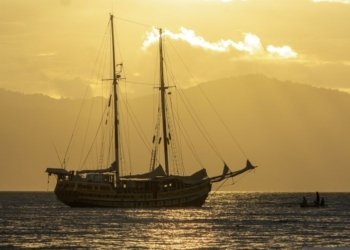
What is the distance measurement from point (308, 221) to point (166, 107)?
36.3 meters

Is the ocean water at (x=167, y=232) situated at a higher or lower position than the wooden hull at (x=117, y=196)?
lower

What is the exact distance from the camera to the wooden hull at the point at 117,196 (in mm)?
144750

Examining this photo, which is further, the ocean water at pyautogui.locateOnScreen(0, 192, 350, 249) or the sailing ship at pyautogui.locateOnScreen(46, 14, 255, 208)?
the sailing ship at pyautogui.locateOnScreen(46, 14, 255, 208)

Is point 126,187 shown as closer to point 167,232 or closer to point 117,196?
point 117,196

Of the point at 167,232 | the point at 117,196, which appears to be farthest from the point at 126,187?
the point at 167,232

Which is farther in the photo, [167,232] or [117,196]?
[117,196]

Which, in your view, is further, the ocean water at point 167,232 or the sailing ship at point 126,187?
the sailing ship at point 126,187

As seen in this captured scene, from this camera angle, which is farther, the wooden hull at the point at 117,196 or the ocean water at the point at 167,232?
the wooden hull at the point at 117,196

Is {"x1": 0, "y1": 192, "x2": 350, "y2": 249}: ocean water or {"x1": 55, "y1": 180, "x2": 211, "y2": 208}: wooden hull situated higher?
{"x1": 55, "y1": 180, "x2": 211, "y2": 208}: wooden hull

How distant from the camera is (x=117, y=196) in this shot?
146 metres

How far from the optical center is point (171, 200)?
480ft

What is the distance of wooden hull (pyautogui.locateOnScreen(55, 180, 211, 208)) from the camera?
14475cm

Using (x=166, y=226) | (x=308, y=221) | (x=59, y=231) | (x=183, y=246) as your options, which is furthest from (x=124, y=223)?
(x=183, y=246)

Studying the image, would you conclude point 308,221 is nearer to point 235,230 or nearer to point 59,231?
point 235,230
